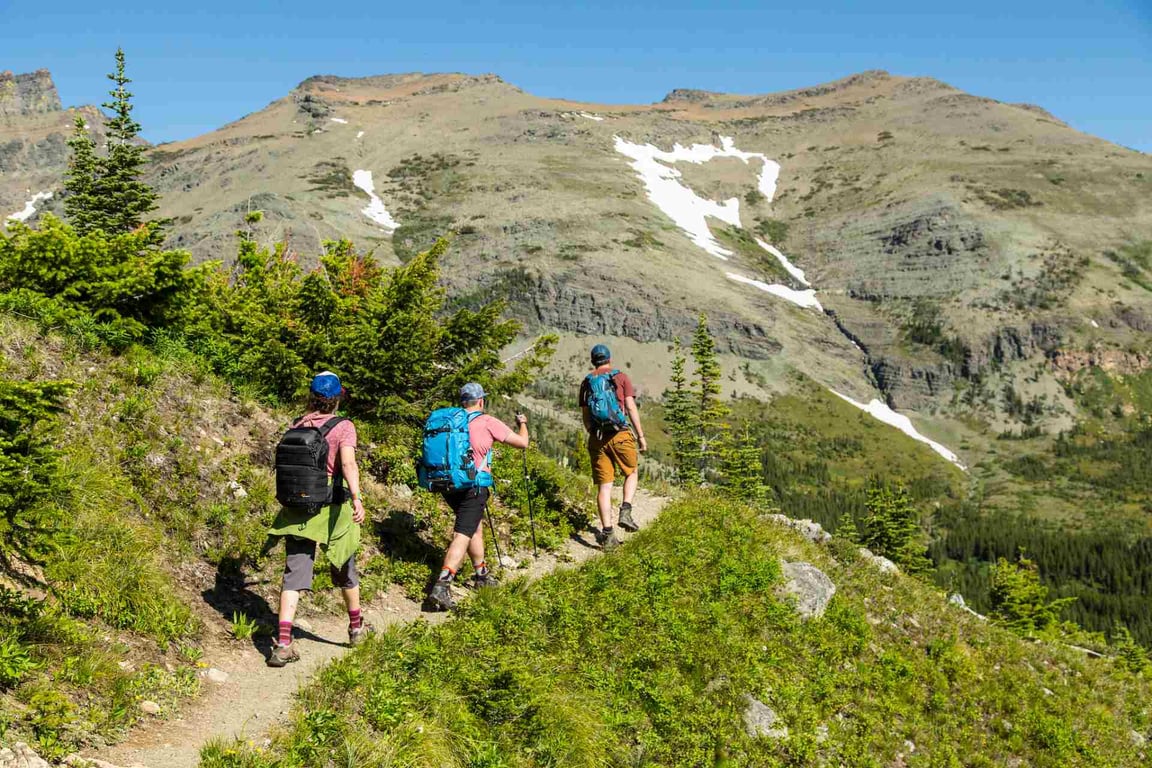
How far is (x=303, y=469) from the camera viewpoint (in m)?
7.34

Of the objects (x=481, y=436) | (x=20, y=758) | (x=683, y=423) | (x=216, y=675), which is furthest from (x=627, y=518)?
(x=683, y=423)

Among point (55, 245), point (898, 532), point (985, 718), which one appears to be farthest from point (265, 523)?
point (898, 532)

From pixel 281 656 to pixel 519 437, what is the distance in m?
3.83

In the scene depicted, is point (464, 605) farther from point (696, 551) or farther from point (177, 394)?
point (177, 394)

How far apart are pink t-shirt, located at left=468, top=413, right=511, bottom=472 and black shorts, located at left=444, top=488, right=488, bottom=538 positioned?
1.07ft

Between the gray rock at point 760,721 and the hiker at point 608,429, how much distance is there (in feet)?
11.6

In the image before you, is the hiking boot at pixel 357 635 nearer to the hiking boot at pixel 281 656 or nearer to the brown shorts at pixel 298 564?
the hiking boot at pixel 281 656

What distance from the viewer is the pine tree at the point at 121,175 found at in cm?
2864

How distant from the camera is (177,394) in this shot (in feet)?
35.0

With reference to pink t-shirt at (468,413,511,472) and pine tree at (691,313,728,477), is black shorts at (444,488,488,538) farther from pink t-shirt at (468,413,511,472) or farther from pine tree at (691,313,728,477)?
pine tree at (691,313,728,477)

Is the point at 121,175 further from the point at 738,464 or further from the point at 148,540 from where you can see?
the point at 738,464

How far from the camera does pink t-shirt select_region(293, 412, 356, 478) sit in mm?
7531

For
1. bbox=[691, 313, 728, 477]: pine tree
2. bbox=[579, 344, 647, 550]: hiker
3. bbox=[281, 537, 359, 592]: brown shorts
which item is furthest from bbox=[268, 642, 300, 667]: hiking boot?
bbox=[691, 313, 728, 477]: pine tree

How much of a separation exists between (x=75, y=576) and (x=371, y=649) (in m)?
2.90
